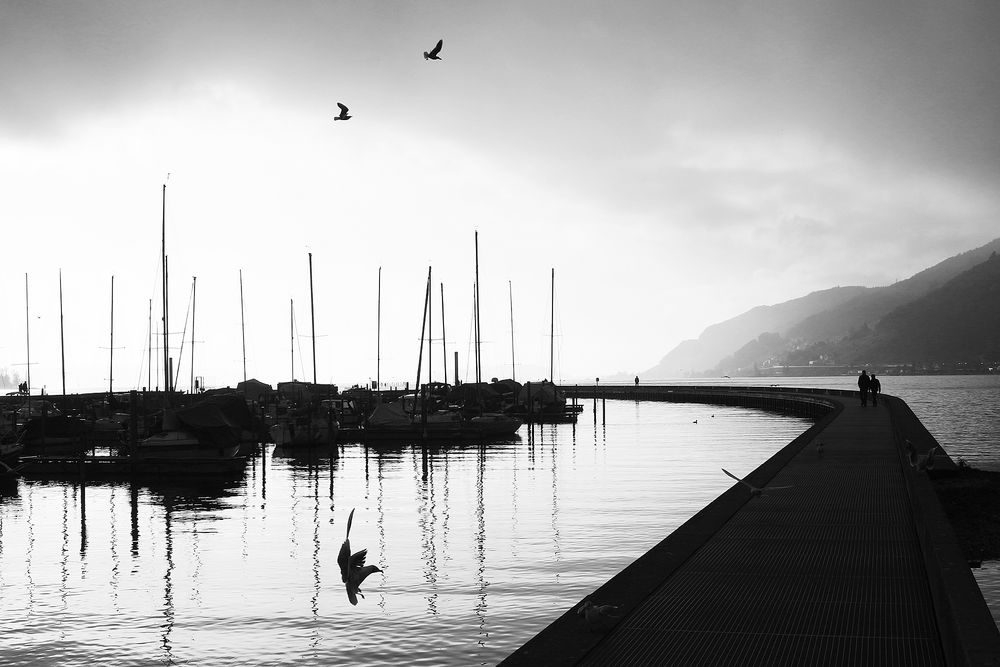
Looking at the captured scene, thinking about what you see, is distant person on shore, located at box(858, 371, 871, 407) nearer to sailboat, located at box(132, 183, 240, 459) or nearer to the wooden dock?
sailboat, located at box(132, 183, 240, 459)

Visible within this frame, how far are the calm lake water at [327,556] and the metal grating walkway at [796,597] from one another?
10.4 ft

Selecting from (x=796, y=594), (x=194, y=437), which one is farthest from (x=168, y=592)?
(x=194, y=437)

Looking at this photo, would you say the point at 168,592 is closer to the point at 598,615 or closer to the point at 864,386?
the point at 598,615

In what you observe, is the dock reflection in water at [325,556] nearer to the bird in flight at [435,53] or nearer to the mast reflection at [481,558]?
the mast reflection at [481,558]

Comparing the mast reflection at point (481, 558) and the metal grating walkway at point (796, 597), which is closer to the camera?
the metal grating walkway at point (796, 597)

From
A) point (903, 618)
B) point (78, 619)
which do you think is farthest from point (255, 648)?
point (903, 618)

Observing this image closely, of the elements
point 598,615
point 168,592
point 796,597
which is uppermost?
point 598,615

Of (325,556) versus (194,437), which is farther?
(194,437)

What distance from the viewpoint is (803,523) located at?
1777cm

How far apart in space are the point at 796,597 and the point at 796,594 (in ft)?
0.54

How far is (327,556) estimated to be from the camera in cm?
2359

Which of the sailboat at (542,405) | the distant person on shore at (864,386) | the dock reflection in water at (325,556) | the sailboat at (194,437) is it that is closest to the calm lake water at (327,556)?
the dock reflection in water at (325,556)

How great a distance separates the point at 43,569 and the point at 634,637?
17958 mm

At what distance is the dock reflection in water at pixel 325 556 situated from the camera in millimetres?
15977
